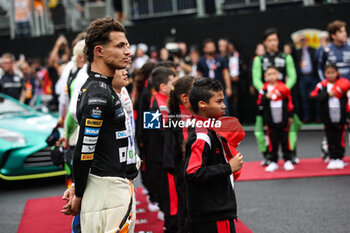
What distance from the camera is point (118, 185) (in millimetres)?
3447

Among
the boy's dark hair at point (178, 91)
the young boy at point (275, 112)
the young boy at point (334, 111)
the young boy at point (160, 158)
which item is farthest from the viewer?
the young boy at point (275, 112)

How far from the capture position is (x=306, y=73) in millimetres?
13922

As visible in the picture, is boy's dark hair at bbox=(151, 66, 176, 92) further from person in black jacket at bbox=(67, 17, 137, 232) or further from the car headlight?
the car headlight

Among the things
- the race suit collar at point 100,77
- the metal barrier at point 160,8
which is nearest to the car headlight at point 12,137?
the race suit collar at point 100,77

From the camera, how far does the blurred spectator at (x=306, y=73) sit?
13898 millimetres

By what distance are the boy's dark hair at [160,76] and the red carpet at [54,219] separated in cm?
161

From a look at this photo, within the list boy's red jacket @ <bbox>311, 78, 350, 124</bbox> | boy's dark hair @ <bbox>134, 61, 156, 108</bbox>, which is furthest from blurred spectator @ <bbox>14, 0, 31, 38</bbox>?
boy's dark hair @ <bbox>134, 61, 156, 108</bbox>

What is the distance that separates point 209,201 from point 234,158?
336 millimetres

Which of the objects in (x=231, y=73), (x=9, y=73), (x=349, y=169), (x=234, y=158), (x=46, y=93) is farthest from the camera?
(x=46, y=93)

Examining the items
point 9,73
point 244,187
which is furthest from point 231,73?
point 244,187

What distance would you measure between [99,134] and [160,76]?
107 inches

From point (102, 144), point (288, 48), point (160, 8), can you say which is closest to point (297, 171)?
point (288, 48)

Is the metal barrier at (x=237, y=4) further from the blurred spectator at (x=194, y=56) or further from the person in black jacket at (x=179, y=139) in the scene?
the person in black jacket at (x=179, y=139)

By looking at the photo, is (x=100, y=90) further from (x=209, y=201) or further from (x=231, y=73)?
(x=231, y=73)
